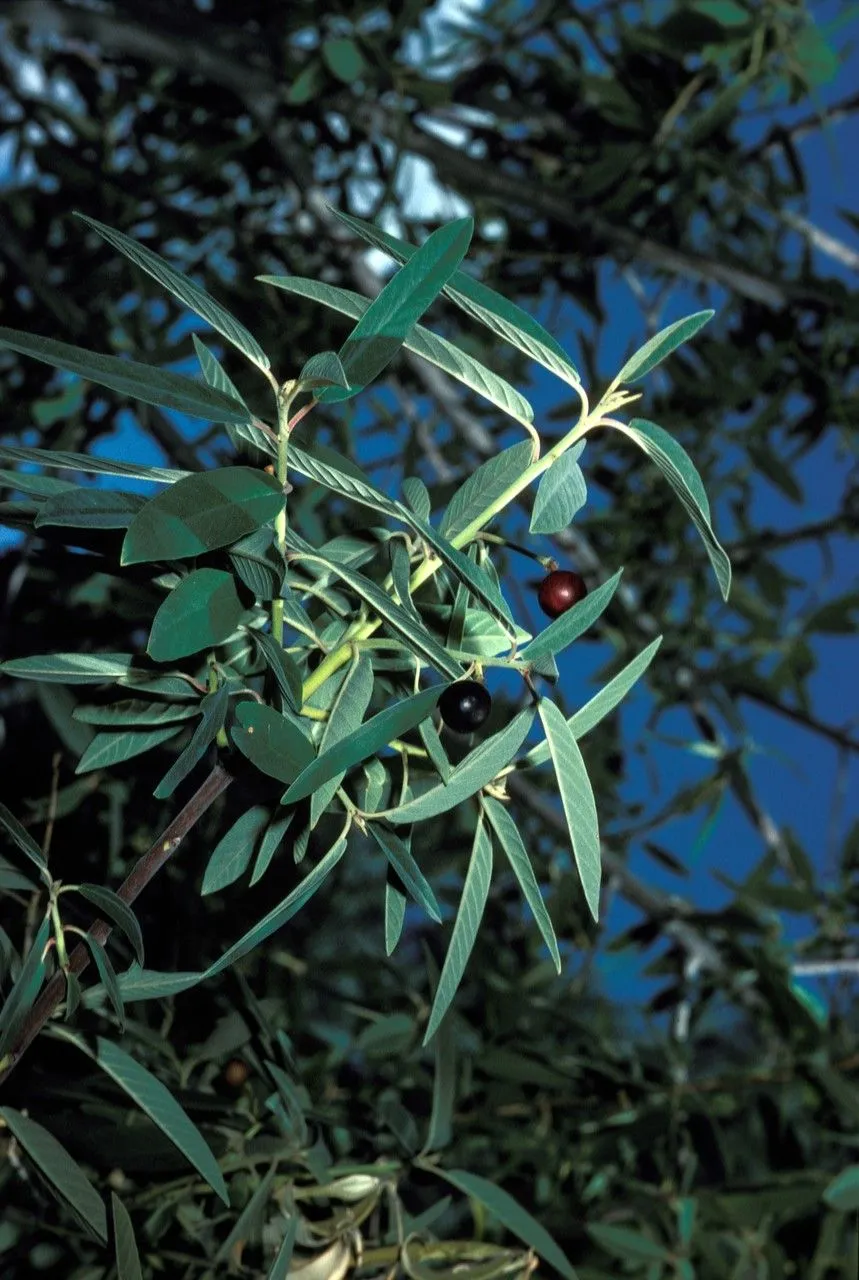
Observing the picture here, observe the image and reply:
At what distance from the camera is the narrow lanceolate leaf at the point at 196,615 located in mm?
188

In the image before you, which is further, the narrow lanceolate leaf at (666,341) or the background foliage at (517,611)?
the background foliage at (517,611)

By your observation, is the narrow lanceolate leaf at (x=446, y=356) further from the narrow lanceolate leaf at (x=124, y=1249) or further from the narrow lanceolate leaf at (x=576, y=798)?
the narrow lanceolate leaf at (x=124, y=1249)

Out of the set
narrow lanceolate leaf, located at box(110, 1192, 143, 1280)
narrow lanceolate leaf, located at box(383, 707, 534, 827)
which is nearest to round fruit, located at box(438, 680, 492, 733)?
narrow lanceolate leaf, located at box(383, 707, 534, 827)

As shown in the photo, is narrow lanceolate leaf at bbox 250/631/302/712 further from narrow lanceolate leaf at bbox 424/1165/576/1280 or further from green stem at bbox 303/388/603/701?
narrow lanceolate leaf at bbox 424/1165/576/1280

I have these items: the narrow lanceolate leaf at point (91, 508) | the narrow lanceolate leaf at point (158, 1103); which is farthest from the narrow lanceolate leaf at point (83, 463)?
the narrow lanceolate leaf at point (158, 1103)

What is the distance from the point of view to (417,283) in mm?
181

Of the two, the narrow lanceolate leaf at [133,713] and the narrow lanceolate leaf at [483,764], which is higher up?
the narrow lanceolate leaf at [133,713]

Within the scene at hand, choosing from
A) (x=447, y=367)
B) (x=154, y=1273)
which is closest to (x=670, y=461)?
(x=447, y=367)

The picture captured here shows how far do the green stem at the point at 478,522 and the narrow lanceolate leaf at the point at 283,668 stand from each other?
0.01 metres

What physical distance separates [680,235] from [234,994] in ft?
1.78

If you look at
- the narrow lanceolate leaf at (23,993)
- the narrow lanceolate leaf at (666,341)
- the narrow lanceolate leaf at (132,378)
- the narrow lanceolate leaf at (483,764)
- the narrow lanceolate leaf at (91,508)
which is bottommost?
the narrow lanceolate leaf at (23,993)

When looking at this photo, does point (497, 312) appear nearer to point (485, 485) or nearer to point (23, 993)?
point (485, 485)

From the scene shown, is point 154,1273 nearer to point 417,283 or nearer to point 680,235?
point 417,283

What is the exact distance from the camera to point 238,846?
24 centimetres
